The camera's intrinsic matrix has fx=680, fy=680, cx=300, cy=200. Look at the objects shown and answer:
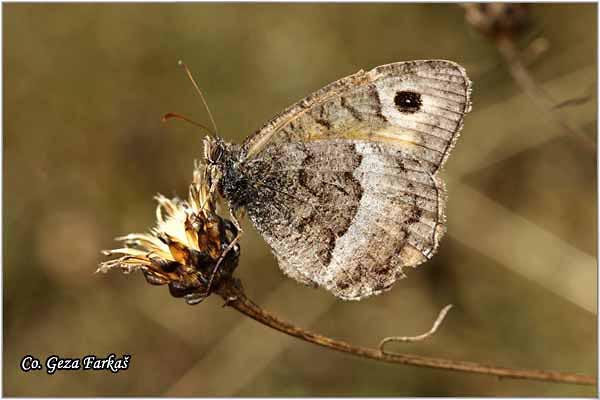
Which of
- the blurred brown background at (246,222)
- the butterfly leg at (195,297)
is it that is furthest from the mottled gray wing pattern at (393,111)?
the blurred brown background at (246,222)

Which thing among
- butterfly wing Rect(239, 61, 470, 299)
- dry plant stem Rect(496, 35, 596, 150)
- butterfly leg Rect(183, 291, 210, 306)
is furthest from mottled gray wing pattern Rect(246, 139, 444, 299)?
dry plant stem Rect(496, 35, 596, 150)

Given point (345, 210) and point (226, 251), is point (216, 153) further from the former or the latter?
point (345, 210)

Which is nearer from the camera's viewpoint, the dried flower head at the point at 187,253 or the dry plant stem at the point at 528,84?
the dried flower head at the point at 187,253

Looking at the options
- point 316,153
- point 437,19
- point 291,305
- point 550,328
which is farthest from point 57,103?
point 550,328

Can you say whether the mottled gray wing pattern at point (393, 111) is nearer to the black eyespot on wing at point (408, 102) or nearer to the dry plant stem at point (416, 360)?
the black eyespot on wing at point (408, 102)

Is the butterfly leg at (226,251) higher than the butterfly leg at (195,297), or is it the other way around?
the butterfly leg at (226,251)
